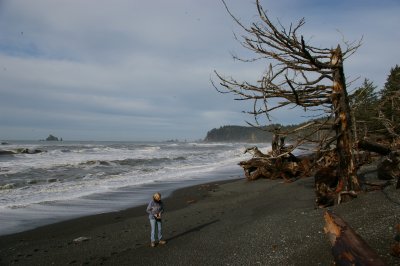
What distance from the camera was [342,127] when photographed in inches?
316

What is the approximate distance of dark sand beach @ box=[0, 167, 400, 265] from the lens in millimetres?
6086

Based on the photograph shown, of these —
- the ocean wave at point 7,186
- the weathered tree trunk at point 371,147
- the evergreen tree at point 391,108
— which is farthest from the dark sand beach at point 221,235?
the ocean wave at point 7,186

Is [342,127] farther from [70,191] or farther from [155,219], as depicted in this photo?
[70,191]

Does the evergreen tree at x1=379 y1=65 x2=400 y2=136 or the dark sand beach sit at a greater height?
the evergreen tree at x1=379 y1=65 x2=400 y2=136

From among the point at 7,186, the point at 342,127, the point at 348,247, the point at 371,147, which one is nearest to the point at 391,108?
the point at 371,147

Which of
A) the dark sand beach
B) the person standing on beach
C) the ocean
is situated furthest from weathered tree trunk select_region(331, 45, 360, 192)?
the ocean

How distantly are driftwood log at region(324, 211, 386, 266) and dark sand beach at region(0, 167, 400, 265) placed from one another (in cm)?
69

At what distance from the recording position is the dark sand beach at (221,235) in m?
6.09

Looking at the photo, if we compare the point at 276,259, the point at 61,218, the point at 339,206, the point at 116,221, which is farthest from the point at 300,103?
the point at 61,218

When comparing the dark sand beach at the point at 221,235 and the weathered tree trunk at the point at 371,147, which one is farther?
the weathered tree trunk at the point at 371,147

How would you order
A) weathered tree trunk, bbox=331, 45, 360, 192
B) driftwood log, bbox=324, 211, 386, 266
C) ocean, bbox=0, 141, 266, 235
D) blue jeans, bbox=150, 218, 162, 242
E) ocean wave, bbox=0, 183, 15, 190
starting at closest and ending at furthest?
driftwood log, bbox=324, 211, 386, 266 < blue jeans, bbox=150, 218, 162, 242 < weathered tree trunk, bbox=331, 45, 360, 192 < ocean, bbox=0, 141, 266, 235 < ocean wave, bbox=0, 183, 15, 190

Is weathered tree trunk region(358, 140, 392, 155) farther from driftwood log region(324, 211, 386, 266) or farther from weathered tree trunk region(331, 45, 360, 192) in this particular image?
driftwood log region(324, 211, 386, 266)

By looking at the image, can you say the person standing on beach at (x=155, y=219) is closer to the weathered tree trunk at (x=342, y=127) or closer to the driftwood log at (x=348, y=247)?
the driftwood log at (x=348, y=247)

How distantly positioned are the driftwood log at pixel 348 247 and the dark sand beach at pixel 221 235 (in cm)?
69
